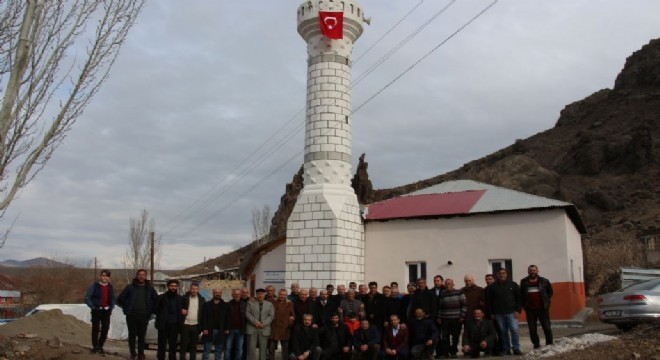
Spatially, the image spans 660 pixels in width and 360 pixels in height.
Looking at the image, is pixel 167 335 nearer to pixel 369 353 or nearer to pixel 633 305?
pixel 369 353

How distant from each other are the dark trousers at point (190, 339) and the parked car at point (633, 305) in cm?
807

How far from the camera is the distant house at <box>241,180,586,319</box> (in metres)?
16.8

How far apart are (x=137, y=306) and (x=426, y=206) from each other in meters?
11.1

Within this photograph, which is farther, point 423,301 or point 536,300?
point 423,301

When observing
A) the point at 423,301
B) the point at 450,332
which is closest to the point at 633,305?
the point at 450,332

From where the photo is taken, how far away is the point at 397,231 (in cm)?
1884

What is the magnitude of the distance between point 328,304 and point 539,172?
51052 millimetres

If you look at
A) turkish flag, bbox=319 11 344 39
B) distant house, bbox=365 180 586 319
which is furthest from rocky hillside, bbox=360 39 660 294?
turkish flag, bbox=319 11 344 39

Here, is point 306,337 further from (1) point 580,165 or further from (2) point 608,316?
(1) point 580,165

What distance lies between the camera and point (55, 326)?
18172 millimetres

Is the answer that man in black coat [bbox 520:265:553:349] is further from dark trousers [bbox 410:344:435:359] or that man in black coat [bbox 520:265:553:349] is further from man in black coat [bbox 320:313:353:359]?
man in black coat [bbox 320:313:353:359]

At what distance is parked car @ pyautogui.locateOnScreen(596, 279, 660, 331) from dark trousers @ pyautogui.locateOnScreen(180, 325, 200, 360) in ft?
26.5

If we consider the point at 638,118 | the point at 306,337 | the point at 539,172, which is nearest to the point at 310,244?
the point at 306,337

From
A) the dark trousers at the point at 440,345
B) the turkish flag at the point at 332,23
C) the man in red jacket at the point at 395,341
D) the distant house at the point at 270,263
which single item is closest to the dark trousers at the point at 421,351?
the man in red jacket at the point at 395,341
